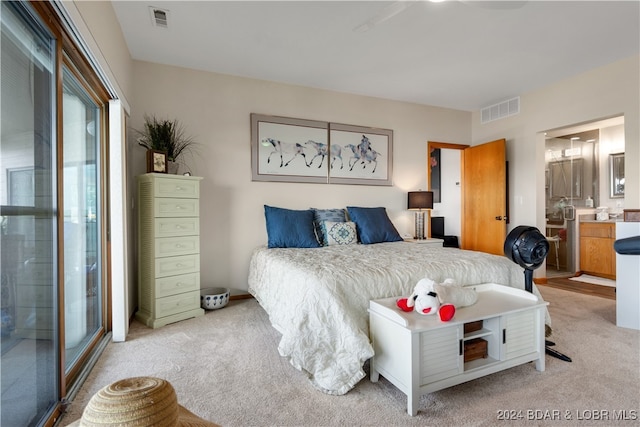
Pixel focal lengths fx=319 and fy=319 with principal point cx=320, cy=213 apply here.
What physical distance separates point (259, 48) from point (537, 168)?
12.6ft

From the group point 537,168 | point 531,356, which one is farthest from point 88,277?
point 537,168

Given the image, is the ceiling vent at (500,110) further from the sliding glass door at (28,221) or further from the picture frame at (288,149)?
the sliding glass door at (28,221)

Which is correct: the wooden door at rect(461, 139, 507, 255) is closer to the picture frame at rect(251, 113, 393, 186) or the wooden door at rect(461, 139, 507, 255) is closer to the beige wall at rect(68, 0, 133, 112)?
the picture frame at rect(251, 113, 393, 186)

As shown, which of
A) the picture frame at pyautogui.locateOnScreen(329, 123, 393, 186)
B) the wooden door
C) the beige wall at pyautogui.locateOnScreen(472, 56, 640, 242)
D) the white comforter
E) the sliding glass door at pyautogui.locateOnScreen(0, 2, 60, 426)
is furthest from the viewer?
the wooden door

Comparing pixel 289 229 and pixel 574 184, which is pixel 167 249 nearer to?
pixel 289 229

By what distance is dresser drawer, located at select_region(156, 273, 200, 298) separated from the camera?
2828 mm

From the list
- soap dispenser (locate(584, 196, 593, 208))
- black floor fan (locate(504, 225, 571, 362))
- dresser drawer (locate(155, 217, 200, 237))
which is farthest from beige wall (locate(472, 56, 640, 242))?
dresser drawer (locate(155, 217, 200, 237))

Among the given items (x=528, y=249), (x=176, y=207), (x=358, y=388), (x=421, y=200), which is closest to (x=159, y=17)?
(x=176, y=207)

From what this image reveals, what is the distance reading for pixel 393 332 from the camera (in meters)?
1.67

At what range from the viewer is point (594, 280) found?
454 centimetres

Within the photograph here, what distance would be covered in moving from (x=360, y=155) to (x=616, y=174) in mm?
4167

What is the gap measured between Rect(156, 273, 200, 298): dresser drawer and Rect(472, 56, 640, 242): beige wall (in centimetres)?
430

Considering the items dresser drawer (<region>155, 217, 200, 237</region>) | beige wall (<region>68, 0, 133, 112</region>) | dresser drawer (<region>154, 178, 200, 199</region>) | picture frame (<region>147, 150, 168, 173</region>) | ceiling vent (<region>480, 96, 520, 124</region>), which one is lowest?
dresser drawer (<region>155, 217, 200, 237</region>)

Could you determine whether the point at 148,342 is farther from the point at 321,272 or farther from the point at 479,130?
the point at 479,130
